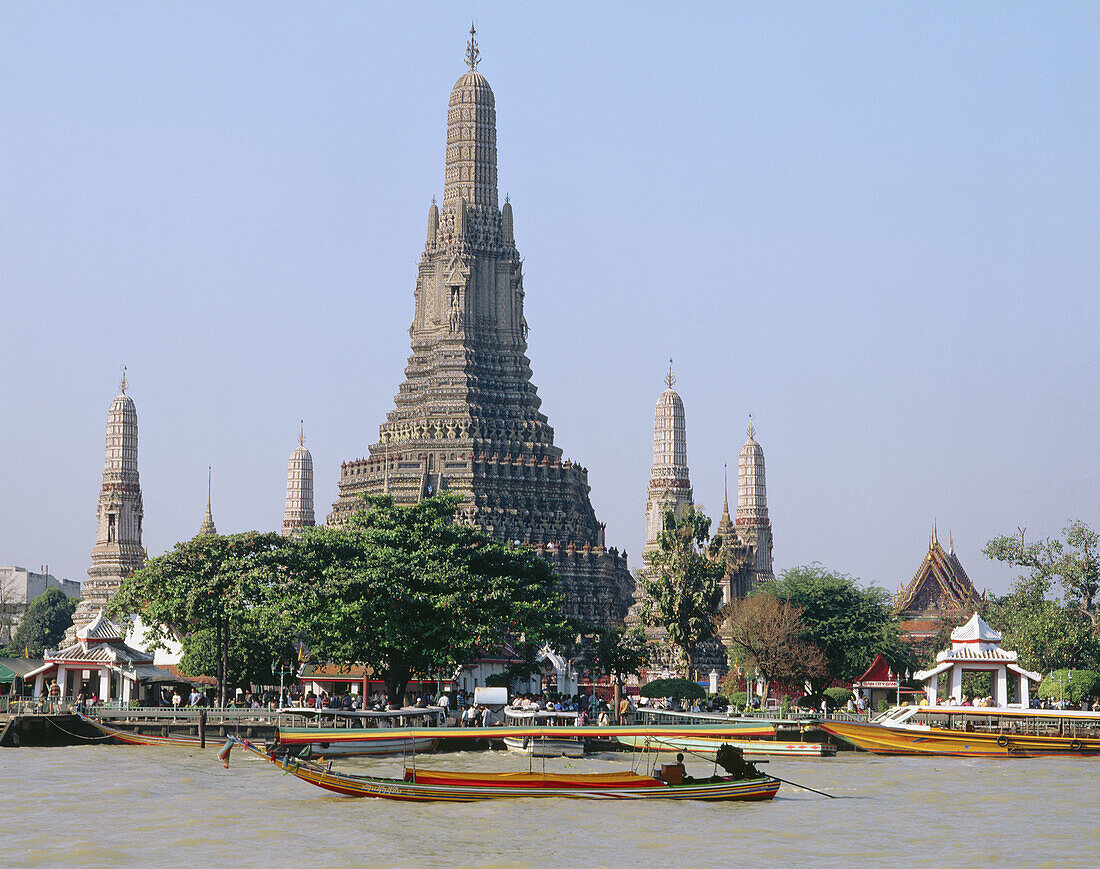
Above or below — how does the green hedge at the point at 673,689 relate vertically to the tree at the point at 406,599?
below

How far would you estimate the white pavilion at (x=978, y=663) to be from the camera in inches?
2176

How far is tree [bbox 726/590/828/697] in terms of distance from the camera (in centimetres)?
6400

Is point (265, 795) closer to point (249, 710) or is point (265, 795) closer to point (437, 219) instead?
point (249, 710)

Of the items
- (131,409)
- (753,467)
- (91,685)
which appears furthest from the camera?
(753,467)

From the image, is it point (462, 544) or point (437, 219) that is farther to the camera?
point (437, 219)

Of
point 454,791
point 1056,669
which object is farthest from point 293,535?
point 454,791

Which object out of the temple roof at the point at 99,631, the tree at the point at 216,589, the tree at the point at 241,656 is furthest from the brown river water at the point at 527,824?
the temple roof at the point at 99,631

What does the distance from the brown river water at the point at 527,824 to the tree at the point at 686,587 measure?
23.6 m

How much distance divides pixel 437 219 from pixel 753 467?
3036cm

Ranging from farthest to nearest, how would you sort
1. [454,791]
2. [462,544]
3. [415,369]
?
1. [415,369]
2. [462,544]
3. [454,791]

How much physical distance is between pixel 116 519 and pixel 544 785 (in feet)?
236

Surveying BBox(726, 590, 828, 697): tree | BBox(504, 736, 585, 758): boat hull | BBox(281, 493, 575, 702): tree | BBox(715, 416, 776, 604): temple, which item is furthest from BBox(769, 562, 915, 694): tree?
BBox(715, 416, 776, 604): temple

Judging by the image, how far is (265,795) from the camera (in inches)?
1417

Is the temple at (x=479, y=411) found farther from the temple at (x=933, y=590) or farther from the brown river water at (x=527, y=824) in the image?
the brown river water at (x=527, y=824)
